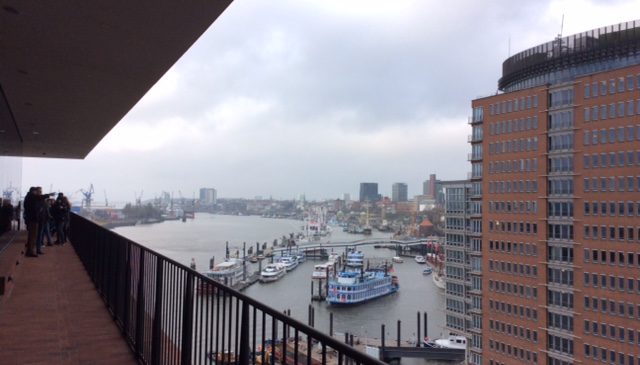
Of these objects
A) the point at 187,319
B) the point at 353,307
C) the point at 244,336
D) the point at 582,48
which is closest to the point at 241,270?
the point at 353,307

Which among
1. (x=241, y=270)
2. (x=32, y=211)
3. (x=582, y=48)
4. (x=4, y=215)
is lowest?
(x=241, y=270)

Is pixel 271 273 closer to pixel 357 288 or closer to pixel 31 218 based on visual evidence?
pixel 357 288

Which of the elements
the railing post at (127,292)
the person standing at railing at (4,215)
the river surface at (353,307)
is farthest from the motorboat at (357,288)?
the railing post at (127,292)

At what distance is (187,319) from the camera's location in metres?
2.77

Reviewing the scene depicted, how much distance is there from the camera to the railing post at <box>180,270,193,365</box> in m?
2.72

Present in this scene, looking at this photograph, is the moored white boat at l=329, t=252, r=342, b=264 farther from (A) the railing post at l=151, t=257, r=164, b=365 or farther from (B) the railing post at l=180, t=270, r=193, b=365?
(B) the railing post at l=180, t=270, r=193, b=365

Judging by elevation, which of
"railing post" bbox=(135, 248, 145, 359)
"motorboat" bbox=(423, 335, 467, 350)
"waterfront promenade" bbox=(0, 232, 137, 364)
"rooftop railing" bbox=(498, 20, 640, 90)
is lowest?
"motorboat" bbox=(423, 335, 467, 350)

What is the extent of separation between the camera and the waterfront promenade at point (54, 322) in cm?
376

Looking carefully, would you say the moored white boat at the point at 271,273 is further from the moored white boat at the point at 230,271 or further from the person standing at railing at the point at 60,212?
the person standing at railing at the point at 60,212

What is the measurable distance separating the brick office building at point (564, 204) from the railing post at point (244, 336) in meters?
41.7

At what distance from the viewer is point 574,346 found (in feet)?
123

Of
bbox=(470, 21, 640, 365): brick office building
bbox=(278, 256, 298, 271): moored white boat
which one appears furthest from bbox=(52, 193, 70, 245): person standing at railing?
bbox=(278, 256, 298, 271): moored white boat

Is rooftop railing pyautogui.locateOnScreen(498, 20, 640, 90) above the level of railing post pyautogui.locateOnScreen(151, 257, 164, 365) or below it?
above

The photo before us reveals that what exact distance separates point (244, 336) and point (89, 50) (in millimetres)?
4647
